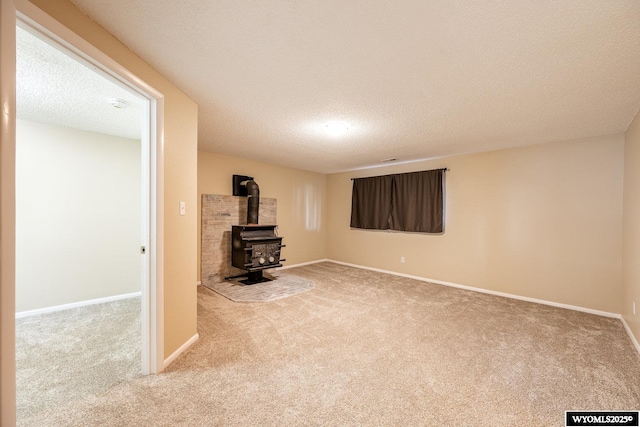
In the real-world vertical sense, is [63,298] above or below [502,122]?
below

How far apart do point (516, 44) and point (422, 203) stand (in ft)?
10.9

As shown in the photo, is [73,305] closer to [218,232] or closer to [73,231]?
[73,231]

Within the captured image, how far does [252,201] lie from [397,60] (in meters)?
3.43

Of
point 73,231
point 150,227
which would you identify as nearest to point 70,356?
point 150,227

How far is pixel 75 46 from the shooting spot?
126 cm

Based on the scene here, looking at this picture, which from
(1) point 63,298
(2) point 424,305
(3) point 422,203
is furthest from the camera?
(3) point 422,203

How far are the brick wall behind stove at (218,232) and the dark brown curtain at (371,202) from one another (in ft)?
7.90

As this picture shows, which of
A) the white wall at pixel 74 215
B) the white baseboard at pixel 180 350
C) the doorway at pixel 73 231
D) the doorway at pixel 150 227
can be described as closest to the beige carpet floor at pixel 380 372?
the white baseboard at pixel 180 350

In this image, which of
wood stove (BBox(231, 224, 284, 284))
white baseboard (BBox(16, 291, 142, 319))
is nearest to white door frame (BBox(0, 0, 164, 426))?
white baseboard (BBox(16, 291, 142, 319))

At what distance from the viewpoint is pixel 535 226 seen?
349cm

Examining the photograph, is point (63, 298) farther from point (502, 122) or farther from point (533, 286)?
point (533, 286)

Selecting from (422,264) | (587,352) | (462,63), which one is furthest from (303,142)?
(587,352)

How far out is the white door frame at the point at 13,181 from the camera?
2.89 ft

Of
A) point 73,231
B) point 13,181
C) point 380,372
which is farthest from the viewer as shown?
point 73,231
